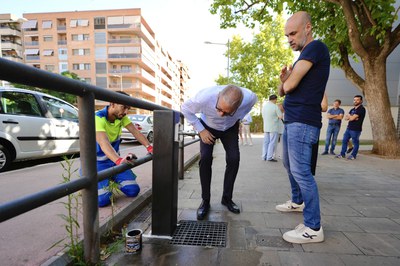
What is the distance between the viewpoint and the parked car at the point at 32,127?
4.88 m

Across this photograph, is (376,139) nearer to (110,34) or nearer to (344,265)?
(344,265)

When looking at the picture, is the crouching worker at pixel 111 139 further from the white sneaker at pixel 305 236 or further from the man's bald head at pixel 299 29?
the man's bald head at pixel 299 29

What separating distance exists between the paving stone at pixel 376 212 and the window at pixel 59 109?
6.12 metres

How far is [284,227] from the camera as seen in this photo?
245 cm

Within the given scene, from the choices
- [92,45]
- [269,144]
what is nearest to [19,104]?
[269,144]

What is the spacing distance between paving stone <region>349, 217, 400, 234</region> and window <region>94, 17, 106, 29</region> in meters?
51.4

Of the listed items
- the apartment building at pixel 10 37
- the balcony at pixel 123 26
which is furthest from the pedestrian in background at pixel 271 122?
the apartment building at pixel 10 37

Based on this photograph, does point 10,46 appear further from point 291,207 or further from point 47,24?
point 291,207

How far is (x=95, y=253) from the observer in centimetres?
165

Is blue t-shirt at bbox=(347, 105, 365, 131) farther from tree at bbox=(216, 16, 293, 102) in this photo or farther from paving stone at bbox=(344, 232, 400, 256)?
tree at bbox=(216, 16, 293, 102)

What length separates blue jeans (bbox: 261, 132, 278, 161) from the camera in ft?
22.1

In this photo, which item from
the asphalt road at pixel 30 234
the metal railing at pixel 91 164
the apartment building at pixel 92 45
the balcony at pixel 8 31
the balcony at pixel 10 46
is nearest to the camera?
the metal railing at pixel 91 164

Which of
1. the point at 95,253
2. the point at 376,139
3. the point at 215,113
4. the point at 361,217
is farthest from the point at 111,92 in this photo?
the point at 376,139

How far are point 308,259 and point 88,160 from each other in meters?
1.70
